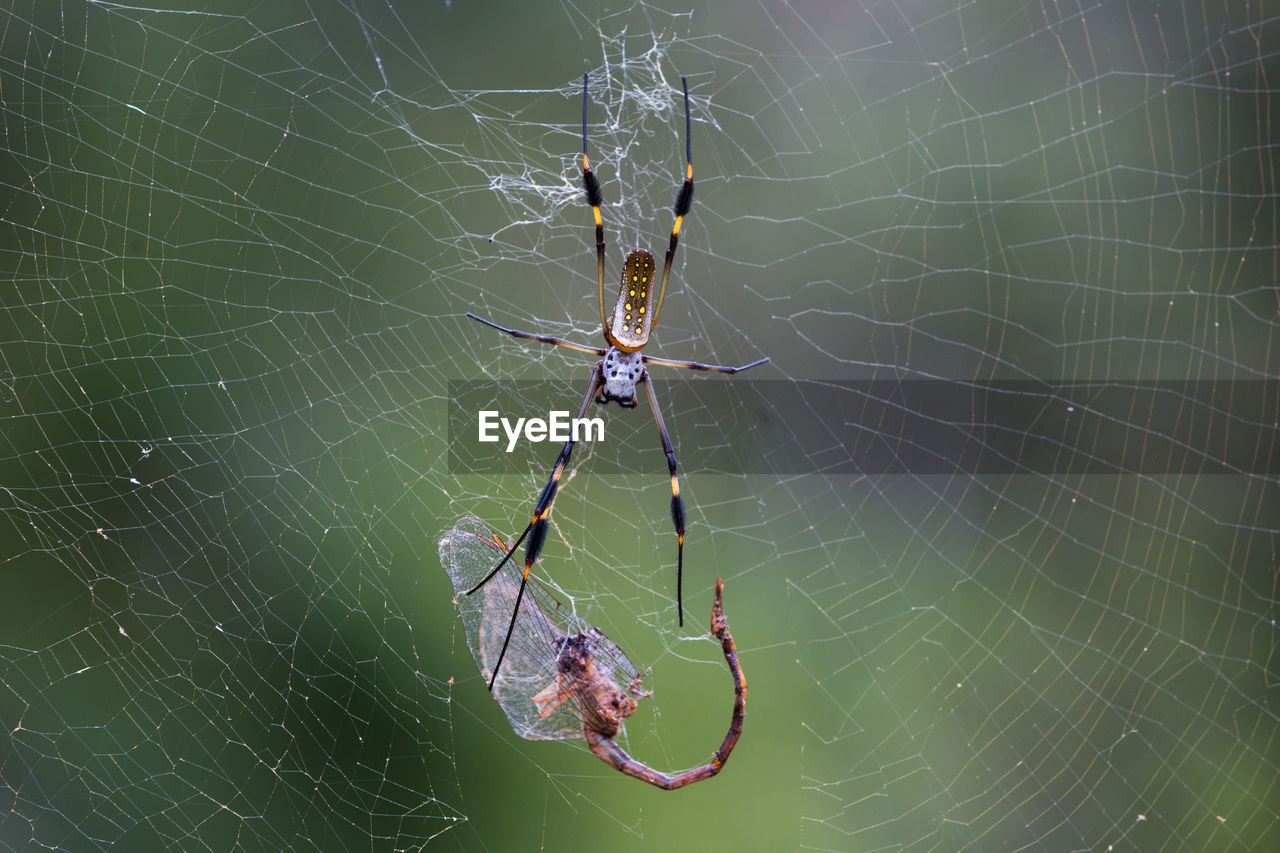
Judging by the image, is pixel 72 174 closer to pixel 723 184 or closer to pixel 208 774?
pixel 208 774

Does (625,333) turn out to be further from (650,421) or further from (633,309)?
(650,421)

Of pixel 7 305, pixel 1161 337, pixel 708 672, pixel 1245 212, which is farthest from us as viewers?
pixel 1161 337

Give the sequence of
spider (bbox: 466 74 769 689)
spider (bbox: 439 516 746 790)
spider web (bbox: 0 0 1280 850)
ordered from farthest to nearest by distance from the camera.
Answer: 1. spider web (bbox: 0 0 1280 850)
2. spider (bbox: 466 74 769 689)
3. spider (bbox: 439 516 746 790)

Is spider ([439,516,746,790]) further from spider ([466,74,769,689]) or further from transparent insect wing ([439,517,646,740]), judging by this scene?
spider ([466,74,769,689])

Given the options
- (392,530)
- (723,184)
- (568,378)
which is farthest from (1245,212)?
(392,530)

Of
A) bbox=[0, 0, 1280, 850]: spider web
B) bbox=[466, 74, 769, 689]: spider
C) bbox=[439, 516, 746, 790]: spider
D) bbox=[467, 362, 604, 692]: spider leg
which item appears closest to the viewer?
bbox=[439, 516, 746, 790]: spider

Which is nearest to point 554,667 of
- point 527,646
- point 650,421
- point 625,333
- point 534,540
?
point 527,646

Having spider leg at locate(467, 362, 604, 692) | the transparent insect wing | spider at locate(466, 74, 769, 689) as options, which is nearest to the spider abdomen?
spider at locate(466, 74, 769, 689)
